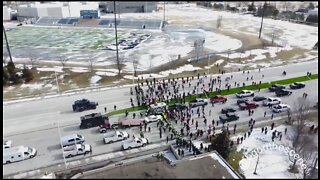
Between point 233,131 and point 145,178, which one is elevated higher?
point 145,178

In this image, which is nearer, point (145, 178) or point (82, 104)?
point (145, 178)

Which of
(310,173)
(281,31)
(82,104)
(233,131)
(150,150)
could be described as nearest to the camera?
(310,173)

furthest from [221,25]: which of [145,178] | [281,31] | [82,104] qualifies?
[145,178]

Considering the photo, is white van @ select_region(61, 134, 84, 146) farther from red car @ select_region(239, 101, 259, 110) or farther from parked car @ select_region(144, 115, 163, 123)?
red car @ select_region(239, 101, 259, 110)

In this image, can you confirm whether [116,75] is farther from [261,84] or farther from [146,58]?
[261,84]

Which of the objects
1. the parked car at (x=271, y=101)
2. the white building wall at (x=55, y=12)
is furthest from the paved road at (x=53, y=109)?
the white building wall at (x=55, y=12)
